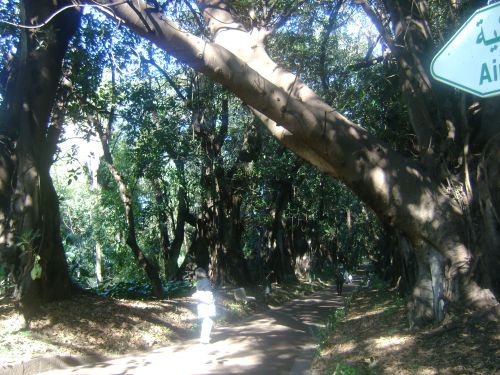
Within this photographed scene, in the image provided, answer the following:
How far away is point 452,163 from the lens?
7086mm

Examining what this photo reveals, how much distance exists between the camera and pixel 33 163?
410 inches

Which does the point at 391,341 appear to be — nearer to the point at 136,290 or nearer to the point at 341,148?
the point at 341,148

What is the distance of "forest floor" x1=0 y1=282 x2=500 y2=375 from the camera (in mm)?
5648

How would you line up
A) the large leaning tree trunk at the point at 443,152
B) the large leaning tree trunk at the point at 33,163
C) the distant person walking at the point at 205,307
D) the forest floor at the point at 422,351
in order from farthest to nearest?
the distant person walking at the point at 205,307 < the large leaning tree trunk at the point at 33,163 < the large leaning tree trunk at the point at 443,152 < the forest floor at the point at 422,351

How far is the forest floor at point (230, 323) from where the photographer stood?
5648mm

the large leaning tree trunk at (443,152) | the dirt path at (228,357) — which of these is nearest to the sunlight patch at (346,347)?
the dirt path at (228,357)

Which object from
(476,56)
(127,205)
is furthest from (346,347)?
(127,205)

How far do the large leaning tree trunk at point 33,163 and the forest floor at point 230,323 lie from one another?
725 mm

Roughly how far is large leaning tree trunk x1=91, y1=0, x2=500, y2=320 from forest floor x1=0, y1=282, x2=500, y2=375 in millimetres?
677

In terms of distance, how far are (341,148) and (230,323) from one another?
9.29 m

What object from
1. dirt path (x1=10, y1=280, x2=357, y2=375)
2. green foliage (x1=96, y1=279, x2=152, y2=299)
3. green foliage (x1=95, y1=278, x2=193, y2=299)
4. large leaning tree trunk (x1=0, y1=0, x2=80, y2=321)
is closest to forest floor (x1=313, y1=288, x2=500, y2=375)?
dirt path (x1=10, y1=280, x2=357, y2=375)

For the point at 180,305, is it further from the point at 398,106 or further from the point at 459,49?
the point at 459,49

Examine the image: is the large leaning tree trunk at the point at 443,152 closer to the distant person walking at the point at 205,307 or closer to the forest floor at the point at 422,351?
the forest floor at the point at 422,351

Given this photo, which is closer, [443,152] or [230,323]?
[443,152]
